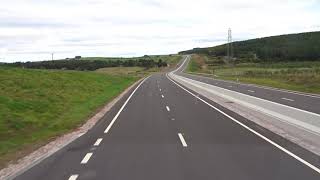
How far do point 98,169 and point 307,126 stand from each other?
758cm

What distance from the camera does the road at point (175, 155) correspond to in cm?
942

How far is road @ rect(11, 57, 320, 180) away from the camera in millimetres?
9422

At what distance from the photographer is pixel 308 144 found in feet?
44.0

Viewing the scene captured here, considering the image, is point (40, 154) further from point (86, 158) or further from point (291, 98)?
point (291, 98)

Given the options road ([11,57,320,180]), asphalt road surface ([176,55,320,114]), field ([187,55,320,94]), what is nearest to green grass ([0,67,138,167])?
road ([11,57,320,180])

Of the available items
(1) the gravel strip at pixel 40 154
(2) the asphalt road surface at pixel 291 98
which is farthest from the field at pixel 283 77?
(1) the gravel strip at pixel 40 154

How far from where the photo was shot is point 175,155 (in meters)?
11.8

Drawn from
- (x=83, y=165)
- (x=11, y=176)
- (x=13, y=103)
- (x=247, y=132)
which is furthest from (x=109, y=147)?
(x=13, y=103)

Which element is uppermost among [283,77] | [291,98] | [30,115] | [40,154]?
[40,154]

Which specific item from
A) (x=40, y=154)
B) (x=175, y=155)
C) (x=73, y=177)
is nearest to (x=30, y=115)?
(x=40, y=154)

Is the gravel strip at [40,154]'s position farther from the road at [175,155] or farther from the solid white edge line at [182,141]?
the solid white edge line at [182,141]

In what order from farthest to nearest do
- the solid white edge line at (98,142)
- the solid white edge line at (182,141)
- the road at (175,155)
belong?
1. the solid white edge line at (98,142)
2. the solid white edge line at (182,141)
3. the road at (175,155)

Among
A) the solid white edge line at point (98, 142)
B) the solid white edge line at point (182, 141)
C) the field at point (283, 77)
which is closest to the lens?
the solid white edge line at point (182, 141)

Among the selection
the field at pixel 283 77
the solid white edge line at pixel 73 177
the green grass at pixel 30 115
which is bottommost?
the field at pixel 283 77
